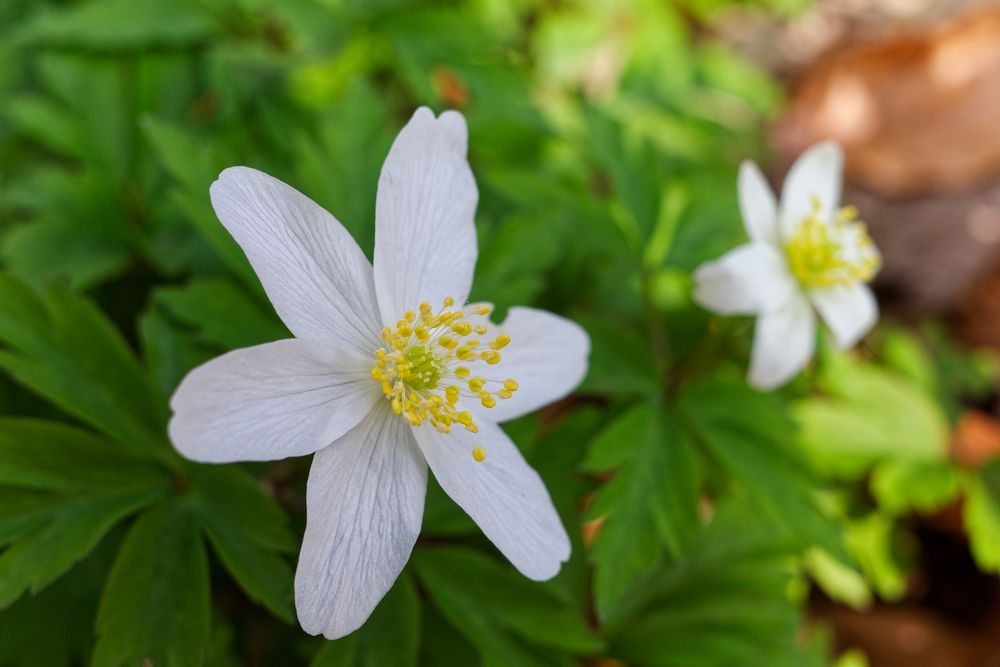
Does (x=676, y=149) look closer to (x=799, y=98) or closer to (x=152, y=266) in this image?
(x=799, y=98)

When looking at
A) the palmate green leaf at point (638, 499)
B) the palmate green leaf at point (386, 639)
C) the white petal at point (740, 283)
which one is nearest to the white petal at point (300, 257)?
the palmate green leaf at point (386, 639)

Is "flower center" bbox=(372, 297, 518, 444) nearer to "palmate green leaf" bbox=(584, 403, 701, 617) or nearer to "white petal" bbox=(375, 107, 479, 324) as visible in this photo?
"white petal" bbox=(375, 107, 479, 324)

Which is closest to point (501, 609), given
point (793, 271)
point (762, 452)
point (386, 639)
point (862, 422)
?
point (386, 639)

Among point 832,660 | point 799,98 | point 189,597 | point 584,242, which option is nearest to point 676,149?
point 584,242

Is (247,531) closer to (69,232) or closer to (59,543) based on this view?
(59,543)

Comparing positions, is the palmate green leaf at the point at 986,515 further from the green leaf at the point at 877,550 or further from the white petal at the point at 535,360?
the white petal at the point at 535,360

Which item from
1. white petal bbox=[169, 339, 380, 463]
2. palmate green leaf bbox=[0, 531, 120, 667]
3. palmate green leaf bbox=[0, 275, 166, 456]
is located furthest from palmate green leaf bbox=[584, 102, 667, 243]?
palmate green leaf bbox=[0, 531, 120, 667]
